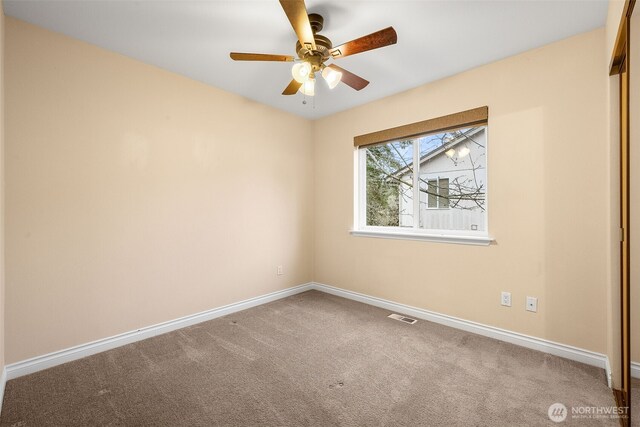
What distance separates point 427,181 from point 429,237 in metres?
0.64

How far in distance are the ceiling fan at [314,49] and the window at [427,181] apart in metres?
1.30

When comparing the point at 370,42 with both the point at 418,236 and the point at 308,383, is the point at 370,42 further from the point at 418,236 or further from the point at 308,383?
the point at 308,383

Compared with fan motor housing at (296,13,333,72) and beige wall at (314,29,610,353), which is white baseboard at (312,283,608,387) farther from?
fan motor housing at (296,13,333,72)

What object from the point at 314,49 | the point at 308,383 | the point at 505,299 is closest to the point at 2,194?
the point at 314,49

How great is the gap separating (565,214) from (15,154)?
13.1 feet

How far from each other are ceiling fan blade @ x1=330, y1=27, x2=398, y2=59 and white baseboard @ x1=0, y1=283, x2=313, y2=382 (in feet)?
8.83

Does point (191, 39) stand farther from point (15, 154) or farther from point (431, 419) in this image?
point (431, 419)

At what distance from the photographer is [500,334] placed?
2613mm

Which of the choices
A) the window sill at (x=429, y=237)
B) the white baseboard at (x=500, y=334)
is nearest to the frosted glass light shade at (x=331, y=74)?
the window sill at (x=429, y=237)

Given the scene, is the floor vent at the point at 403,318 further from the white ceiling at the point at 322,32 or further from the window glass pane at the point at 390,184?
the white ceiling at the point at 322,32

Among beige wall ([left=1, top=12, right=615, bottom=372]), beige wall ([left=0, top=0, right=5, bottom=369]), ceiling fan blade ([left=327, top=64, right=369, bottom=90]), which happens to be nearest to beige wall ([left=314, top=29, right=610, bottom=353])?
beige wall ([left=1, top=12, right=615, bottom=372])

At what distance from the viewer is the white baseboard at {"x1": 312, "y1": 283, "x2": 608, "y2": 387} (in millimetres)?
2188

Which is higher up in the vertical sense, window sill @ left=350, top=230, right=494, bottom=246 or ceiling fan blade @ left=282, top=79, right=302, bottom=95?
ceiling fan blade @ left=282, top=79, right=302, bottom=95

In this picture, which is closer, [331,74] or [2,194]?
[2,194]
